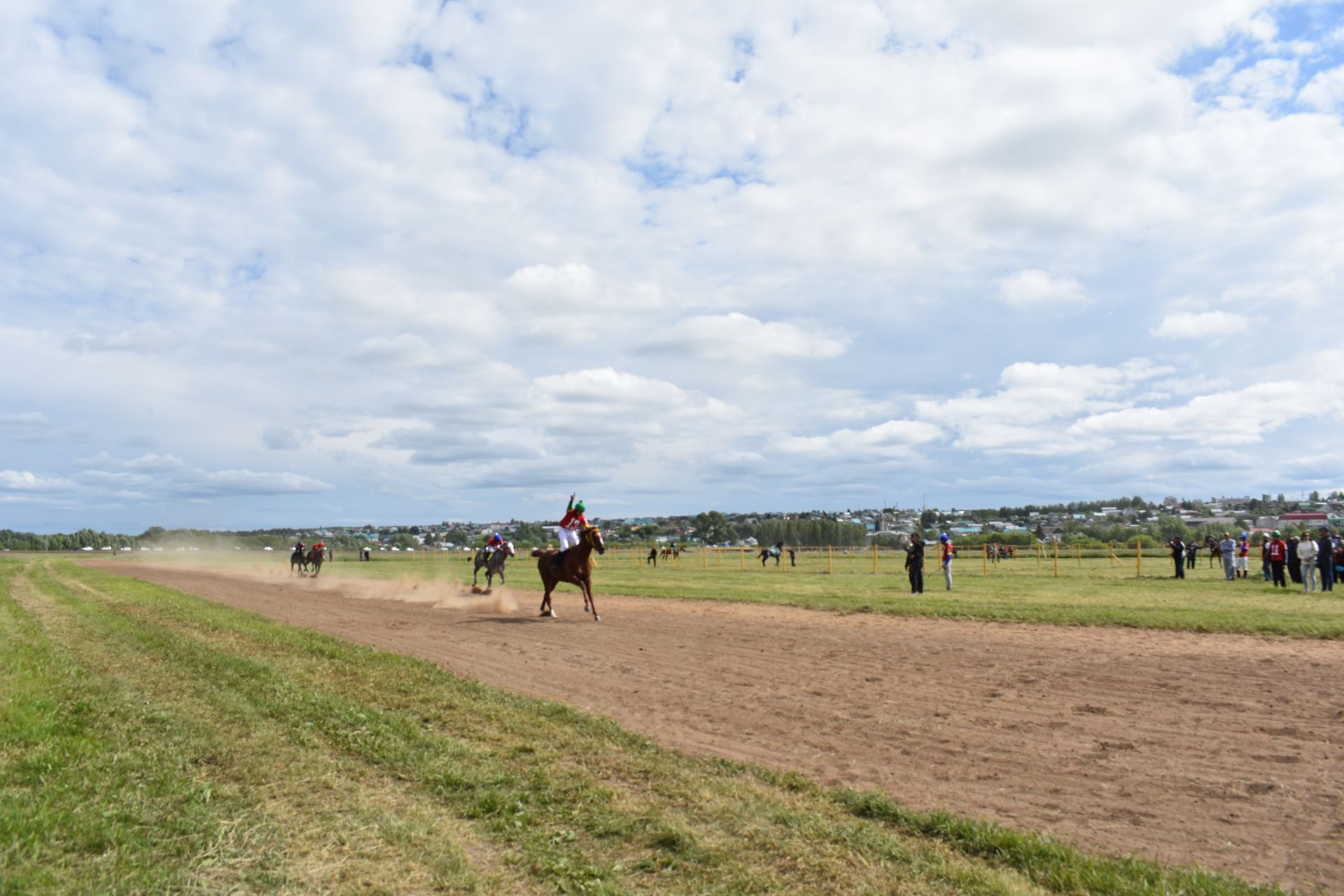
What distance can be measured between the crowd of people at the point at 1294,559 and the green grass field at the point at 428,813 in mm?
24307

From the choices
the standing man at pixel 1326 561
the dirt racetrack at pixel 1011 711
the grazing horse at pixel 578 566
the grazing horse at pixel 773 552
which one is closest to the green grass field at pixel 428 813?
the dirt racetrack at pixel 1011 711

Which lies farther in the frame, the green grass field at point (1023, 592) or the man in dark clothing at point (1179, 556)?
the man in dark clothing at point (1179, 556)

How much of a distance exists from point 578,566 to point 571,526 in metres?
0.96

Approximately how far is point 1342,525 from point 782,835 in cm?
5969

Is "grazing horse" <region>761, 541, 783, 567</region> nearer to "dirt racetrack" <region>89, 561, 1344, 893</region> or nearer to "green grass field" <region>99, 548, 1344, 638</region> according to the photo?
"green grass field" <region>99, 548, 1344, 638</region>

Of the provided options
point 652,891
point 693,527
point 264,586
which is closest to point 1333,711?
point 652,891

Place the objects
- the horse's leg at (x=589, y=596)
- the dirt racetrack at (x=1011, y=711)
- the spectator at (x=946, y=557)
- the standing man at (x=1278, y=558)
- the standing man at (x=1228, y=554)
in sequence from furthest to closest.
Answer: the standing man at (x=1228, y=554) < the spectator at (x=946, y=557) < the standing man at (x=1278, y=558) < the horse's leg at (x=589, y=596) < the dirt racetrack at (x=1011, y=711)

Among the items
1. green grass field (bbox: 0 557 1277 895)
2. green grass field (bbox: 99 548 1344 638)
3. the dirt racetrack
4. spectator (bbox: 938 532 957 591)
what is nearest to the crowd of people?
green grass field (bbox: 99 548 1344 638)

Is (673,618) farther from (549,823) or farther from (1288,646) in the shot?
(549,823)

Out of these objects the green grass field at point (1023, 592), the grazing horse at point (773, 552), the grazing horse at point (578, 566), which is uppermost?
the grazing horse at point (578, 566)

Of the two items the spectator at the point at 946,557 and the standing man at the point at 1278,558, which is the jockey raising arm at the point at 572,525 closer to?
the spectator at the point at 946,557

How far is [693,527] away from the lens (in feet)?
542

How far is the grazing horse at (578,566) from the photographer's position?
18641mm

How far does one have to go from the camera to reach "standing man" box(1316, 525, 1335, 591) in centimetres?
2356
